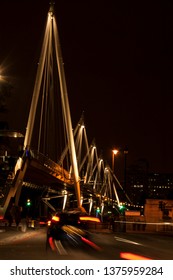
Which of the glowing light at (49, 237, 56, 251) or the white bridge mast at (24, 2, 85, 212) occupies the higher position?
the white bridge mast at (24, 2, 85, 212)

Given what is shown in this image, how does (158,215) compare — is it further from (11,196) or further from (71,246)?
(71,246)

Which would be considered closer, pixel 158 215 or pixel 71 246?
pixel 71 246

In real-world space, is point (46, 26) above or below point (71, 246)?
above

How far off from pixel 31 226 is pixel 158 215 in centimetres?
1629

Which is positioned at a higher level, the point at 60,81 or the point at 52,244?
the point at 60,81

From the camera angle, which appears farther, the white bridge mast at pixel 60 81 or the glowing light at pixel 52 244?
the white bridge mast at pixel 60 81

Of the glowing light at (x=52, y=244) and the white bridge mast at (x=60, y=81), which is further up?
the white bridge mast at (x=60, y=81)

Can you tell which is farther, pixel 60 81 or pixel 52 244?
pixel 60 81

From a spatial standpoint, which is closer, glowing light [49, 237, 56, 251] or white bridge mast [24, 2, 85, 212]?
glowing light [49, 237, 56, 251]
